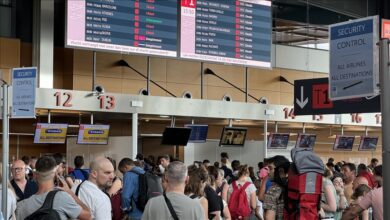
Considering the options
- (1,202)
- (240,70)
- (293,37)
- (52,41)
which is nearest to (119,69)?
(52,41)

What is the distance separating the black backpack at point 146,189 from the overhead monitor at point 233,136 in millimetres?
9874

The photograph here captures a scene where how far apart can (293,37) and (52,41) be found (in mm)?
9345

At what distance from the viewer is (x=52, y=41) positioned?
802 inches

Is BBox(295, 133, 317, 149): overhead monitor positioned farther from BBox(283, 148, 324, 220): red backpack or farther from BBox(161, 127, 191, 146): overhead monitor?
BBox(283, 148, 324, 220): red backpack

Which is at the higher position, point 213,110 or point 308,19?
point 308,19

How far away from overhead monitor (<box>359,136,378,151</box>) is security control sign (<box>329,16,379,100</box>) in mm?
20719

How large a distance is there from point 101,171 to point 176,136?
12.5m

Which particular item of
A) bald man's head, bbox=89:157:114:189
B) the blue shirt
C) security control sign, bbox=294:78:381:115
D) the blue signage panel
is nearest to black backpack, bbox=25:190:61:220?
bald man's head, bbox=89:157:114:189

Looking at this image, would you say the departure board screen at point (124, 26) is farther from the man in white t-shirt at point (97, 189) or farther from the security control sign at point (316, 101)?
the man in white t-shirt at point (97, 189)

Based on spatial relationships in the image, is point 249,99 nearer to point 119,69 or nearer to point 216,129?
point 216,129

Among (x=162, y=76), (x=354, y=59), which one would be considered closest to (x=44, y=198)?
(x=354, y=59)

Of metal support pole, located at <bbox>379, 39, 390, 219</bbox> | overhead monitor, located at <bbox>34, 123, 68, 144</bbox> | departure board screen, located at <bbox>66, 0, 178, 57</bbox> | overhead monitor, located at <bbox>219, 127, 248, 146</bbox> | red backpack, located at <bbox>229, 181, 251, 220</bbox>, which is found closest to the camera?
metal support pole, located at <bbox>379, 39, 390, 219</bbox>

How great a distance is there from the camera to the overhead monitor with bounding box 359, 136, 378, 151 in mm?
26719

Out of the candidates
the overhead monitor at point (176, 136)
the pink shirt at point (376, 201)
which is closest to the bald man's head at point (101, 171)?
the pink shirt at point (376, 201)
